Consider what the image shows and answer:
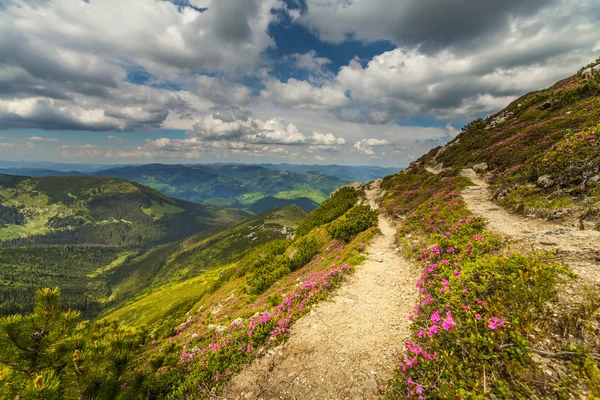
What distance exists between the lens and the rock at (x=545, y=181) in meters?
17.9

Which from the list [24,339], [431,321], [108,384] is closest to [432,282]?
[431,321]

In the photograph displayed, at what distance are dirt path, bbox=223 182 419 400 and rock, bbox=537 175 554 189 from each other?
1478cm

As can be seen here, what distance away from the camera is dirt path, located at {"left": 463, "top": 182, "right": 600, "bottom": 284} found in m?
8.31

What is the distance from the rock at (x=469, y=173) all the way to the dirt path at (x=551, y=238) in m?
15.1

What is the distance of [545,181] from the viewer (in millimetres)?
18344

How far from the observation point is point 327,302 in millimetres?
12484

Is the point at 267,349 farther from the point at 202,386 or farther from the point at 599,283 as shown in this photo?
the point at 599,283

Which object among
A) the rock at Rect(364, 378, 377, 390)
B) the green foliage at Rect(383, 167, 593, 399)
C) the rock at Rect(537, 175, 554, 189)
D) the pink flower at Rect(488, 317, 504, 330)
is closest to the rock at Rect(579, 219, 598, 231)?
the green foliage at Rect(383, 167, 593, 399)

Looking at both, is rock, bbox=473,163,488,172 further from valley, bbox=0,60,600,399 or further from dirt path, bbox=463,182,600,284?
dirt path, bbox=463,182,600,284

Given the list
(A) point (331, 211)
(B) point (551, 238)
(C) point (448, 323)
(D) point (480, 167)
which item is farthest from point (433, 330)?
(A) point (331, 211)

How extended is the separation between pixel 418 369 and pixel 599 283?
20.9ft

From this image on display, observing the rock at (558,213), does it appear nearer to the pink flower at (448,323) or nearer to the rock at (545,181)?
the rock at (545,181)

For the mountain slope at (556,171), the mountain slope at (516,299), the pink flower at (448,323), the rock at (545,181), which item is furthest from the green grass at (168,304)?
the rock at (545,181)

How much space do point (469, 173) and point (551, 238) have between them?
26878 millimetres
